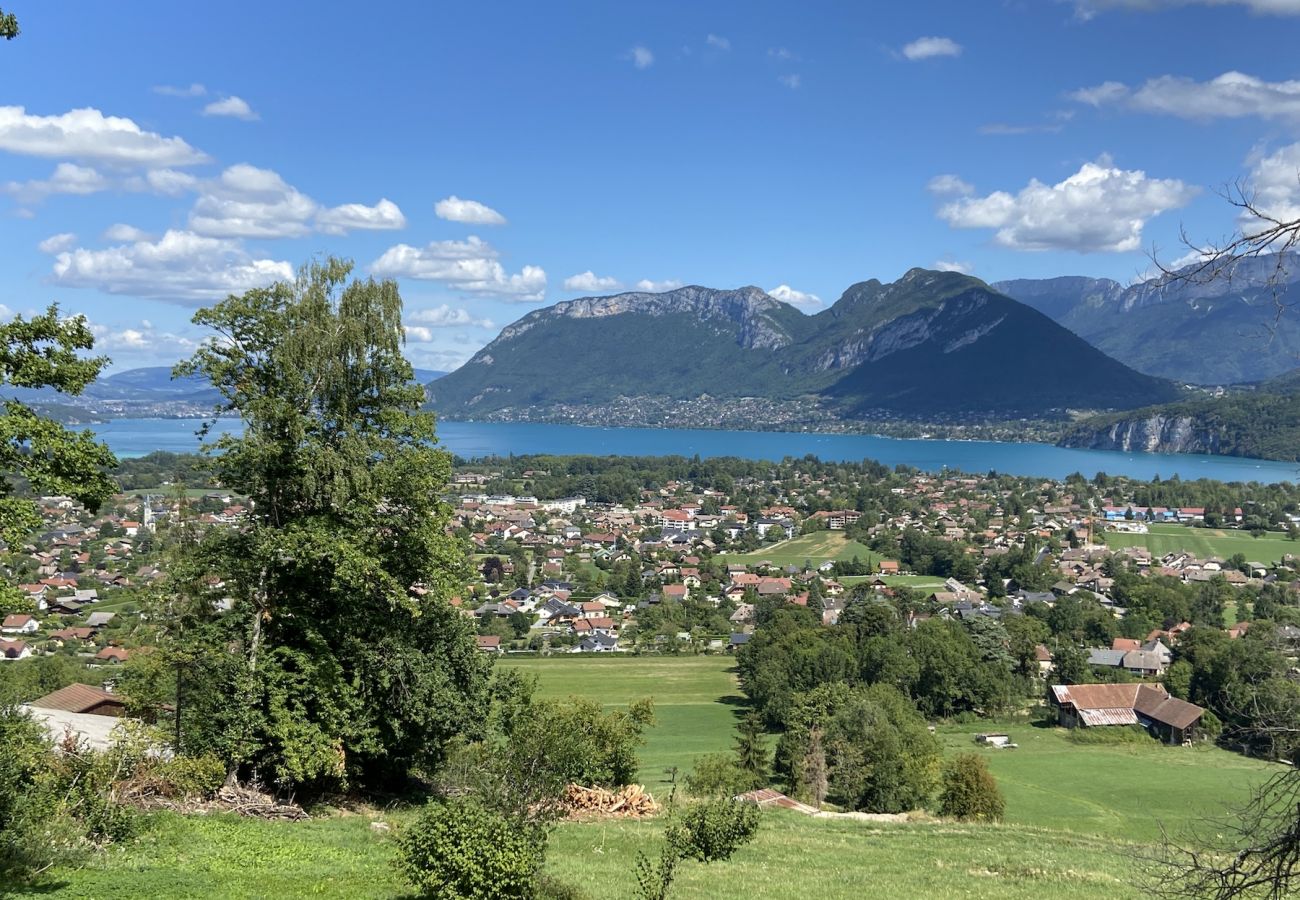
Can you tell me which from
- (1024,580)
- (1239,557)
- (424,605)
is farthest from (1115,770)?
(1239,557)

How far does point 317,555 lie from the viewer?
37.2 ft

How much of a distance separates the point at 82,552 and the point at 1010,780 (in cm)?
6734

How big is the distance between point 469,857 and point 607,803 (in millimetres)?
7020

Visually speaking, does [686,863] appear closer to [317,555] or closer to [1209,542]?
[317,555]

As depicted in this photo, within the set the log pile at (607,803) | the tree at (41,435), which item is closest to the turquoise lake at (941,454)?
the log pile at (607,803)

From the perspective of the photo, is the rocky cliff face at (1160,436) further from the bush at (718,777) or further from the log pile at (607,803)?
the log pile at (607,803)

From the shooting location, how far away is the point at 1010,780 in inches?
1075

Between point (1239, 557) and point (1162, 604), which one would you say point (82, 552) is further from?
point (1239, 557)

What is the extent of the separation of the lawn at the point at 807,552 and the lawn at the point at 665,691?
104 feet

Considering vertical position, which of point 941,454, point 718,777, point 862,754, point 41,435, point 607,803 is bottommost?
point 862,754

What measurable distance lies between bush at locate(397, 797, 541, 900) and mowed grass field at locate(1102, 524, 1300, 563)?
79.1 meters

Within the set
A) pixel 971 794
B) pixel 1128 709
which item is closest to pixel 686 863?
pixel 971 794

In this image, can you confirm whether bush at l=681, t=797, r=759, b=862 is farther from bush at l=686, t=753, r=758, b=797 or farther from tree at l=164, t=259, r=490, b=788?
bush at l=686, t=753, r=758, b=797

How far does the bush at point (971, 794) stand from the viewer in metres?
20.7
